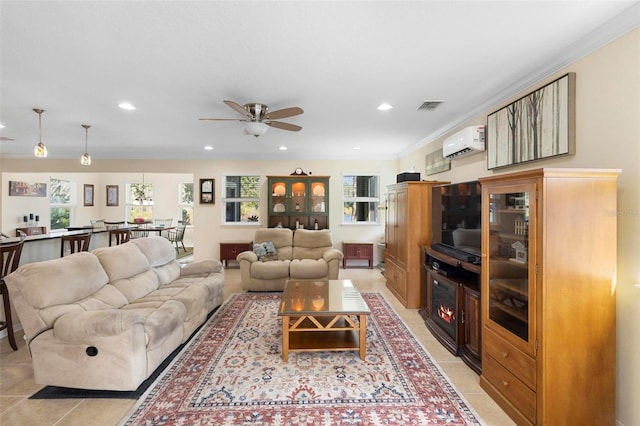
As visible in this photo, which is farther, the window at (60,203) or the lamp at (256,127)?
the window at (60,203)

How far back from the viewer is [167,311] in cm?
255

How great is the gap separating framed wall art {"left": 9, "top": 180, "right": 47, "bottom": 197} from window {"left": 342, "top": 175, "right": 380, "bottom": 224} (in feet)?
25.4

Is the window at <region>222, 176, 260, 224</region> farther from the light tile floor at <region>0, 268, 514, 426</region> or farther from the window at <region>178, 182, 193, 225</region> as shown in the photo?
the light tile floor at <region>0, 268, 514, 426</region>

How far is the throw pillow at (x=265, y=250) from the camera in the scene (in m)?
4.96

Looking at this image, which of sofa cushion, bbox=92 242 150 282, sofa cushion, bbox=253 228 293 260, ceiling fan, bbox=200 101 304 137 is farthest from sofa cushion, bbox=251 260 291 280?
ceiling fan, bbox=200 101 304 137

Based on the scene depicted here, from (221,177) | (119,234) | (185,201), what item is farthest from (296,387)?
(185,201)

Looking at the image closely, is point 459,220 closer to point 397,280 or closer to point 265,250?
point 397,280

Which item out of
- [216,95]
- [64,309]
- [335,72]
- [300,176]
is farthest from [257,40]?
[300,176]

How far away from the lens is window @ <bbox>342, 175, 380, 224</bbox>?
22.2 ft

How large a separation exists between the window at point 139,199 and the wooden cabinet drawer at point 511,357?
32.9 ft

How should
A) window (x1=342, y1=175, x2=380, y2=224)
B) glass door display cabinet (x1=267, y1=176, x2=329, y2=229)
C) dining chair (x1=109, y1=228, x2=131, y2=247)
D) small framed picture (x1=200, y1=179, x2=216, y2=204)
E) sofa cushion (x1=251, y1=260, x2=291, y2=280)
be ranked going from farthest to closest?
window (x1=342, y1=175, x2=380, y2=224), small framed picture (x1=200, y1=179, x2=216, y2=204), glass door display cabinet (x1=267, y1=176, x2=329, y2=229), dining chair (x1=109, y1=228, x2=131, y2=247), sofa cushion (x1=251, y1=260, x2=291, y2=280)

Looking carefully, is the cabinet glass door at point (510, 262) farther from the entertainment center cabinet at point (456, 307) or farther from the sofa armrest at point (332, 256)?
the sofa armrest at point (332, 256)

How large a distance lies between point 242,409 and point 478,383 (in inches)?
73.0

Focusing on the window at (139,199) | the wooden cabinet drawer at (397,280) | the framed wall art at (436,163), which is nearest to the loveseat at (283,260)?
the wooden cabinet drawer at (397,280)
